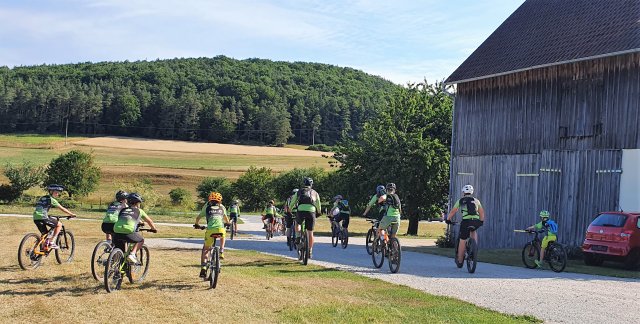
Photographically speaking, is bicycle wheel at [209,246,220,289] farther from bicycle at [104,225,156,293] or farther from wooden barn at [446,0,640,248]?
wooden barn at [446,0,640,248]

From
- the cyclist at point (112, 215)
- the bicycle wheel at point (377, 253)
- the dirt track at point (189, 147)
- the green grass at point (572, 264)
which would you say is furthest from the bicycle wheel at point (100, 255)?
the dirt track at point (189, 147)

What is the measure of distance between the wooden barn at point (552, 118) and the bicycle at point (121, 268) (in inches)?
627

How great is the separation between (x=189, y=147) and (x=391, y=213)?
86.3m

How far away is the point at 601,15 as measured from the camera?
25.0 metres

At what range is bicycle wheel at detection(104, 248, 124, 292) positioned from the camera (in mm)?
11188

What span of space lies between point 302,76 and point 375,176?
106689mm

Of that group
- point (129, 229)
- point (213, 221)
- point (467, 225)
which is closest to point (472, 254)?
point (467, 225)

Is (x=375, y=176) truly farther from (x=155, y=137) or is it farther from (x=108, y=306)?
(x=155, y=137)

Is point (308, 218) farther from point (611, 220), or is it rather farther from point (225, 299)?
point (611, 220)

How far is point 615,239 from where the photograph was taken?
1912 cm

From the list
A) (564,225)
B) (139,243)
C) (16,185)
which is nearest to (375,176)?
(564,225)

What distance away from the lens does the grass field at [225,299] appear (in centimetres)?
936

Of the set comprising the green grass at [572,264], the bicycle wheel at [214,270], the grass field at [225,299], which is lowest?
the green grass at [572,264]

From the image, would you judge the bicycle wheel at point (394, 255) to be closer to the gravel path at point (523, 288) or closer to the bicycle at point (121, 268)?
the gravel path at point (523, 288)
